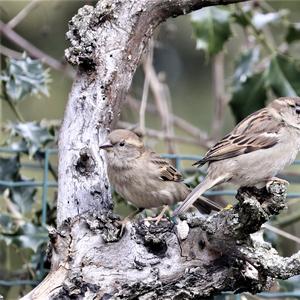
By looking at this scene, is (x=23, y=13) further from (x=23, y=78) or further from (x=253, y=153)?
(x=253, y=153)

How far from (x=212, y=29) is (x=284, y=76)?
1.73 ft

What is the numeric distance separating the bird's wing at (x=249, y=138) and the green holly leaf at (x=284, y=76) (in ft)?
2.44

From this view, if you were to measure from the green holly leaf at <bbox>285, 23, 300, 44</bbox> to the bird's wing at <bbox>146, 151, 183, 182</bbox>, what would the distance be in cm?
137

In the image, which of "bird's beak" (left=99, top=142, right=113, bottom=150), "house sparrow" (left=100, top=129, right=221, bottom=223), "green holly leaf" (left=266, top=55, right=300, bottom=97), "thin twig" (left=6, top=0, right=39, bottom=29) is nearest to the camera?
"bird's beak" (left=99, top=142, right=113, bottom=150)

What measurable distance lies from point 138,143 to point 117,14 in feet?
3.66

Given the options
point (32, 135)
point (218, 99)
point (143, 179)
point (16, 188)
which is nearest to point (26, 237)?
point (16, 188)

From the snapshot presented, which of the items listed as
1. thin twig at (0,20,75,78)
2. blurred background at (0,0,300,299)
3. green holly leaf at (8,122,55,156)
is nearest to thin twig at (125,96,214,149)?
blurred background at (0,0,300,299)

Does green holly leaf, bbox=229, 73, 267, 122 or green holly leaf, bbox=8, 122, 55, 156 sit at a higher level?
green holly leaf, bbox=229, 73, 267, 122

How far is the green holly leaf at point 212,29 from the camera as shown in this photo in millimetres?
5082

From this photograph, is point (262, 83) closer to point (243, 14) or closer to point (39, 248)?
point (243, 14)

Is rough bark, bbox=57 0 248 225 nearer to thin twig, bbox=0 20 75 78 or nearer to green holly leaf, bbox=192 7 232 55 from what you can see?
green holly leaf, bbox=192 7 232 55

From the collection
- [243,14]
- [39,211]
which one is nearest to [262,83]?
[243,14]

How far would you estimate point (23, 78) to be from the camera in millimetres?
4891

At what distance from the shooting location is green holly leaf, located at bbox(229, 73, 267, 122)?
202 inches
